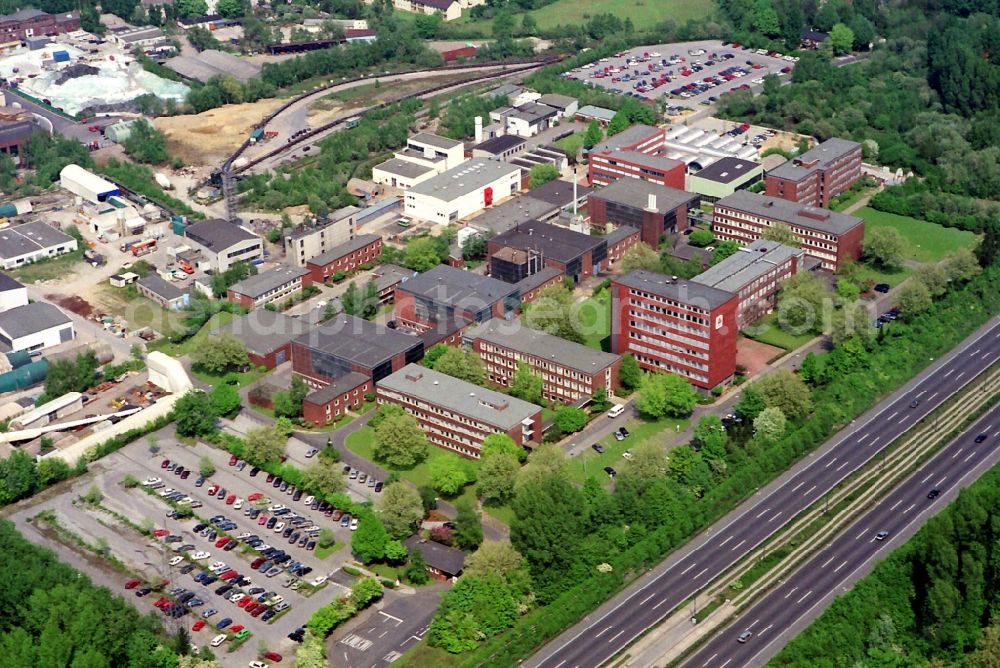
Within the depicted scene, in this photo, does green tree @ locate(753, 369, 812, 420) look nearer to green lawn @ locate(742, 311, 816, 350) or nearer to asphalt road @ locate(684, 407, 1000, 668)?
asphalt road @ locate(684, 407, 1000, 668)

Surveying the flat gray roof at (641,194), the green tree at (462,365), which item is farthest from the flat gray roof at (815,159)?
the green tree at (462,365)

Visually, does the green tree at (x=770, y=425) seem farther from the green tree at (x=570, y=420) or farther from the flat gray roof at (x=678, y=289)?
the green tree at (x=570, y=420)

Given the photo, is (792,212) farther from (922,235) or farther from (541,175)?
(541,175)

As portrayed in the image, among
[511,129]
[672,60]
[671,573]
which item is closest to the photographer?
[671,573]

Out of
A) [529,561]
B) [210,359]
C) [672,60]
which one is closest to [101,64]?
[672,60]

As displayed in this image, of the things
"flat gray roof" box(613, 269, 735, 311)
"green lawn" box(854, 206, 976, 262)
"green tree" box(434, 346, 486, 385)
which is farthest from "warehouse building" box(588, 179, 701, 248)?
"green tree" box(434, 346, 486, 385)

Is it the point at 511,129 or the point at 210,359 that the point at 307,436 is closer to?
the point at 210,359
